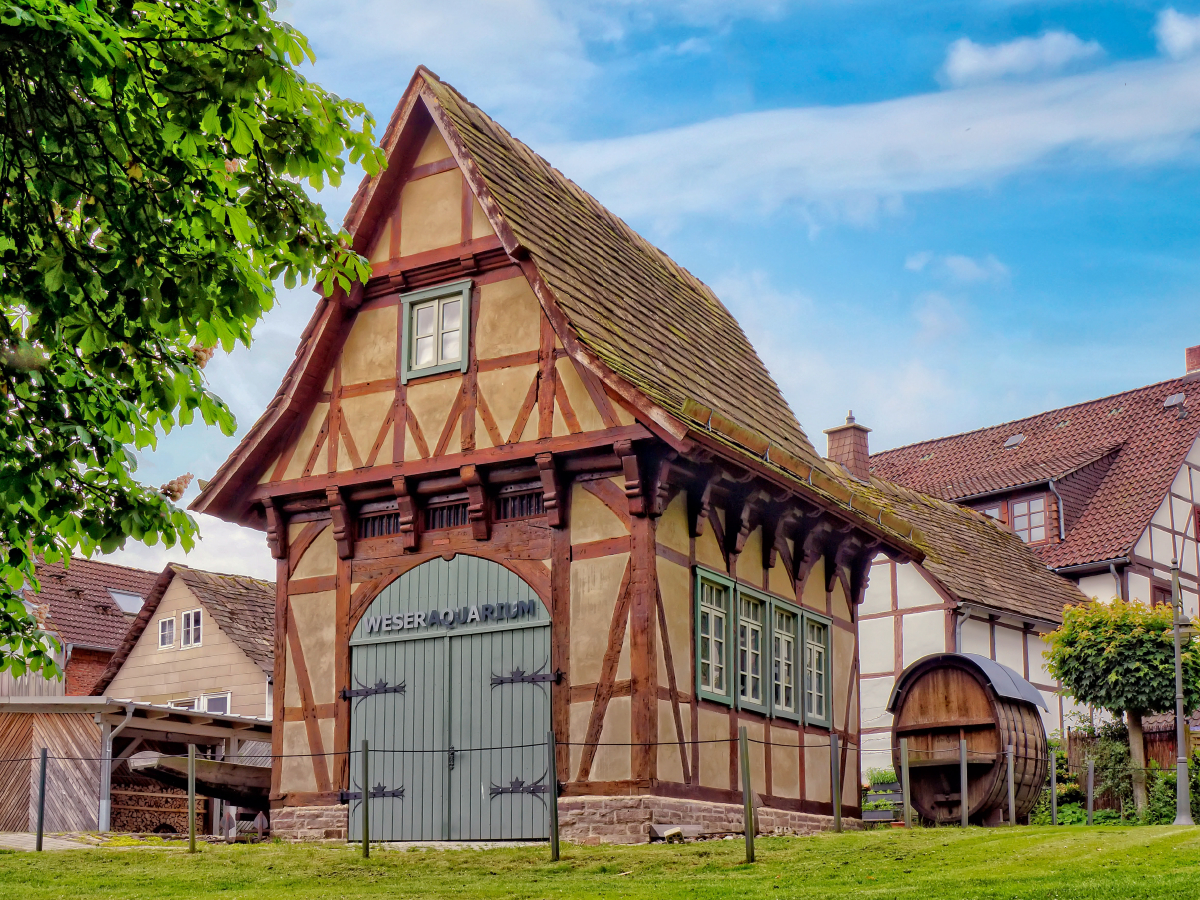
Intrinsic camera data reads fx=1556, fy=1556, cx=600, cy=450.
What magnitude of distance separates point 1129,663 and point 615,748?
44.5ft

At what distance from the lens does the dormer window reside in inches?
760

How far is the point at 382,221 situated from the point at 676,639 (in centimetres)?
673

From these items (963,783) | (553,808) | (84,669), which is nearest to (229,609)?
(84,669)

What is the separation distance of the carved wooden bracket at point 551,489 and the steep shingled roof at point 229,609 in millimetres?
18194

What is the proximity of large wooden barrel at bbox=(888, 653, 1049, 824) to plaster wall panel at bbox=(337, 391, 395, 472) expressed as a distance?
29.3 ft

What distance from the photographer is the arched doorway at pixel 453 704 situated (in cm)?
1791

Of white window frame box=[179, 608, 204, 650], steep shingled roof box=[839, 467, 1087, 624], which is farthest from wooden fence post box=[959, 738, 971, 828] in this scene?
white window frame box=[179, 608, 204, 650]

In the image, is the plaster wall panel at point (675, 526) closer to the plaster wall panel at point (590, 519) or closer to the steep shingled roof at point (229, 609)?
the plaster wall panel at point (590, 519)

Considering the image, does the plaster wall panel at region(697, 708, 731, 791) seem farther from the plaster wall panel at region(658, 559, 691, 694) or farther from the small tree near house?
the small tree near house

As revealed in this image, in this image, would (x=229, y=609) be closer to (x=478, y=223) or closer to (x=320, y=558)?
(x=320, y=558)

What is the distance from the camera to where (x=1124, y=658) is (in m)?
27.4

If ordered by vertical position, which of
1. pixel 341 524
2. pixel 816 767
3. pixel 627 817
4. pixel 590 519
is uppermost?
pixel 341 524

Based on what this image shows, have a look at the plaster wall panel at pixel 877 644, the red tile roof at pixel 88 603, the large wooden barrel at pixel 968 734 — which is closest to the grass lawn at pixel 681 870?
the large wooden barrel at pixel 968 734

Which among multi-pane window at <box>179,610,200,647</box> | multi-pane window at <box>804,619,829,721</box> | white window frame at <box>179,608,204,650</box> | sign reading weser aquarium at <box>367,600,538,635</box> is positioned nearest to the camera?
sign reading weser aquarium at <box>367,600,538,635</box>
